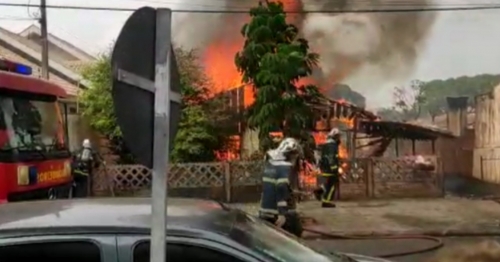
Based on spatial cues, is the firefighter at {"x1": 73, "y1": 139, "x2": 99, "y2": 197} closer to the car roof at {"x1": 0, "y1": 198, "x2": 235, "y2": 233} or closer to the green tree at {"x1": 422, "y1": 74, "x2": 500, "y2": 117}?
the car roof at {"x1": 0, "y1": 198, "x2": 235, "y2": 233}

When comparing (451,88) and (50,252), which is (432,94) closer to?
(451,88)

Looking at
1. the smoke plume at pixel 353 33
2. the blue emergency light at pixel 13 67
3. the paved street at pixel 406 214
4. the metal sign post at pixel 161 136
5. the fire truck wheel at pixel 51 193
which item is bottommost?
the paved street at pixel 406 214

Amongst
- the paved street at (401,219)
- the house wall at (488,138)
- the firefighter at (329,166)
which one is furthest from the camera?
the house wall at (488,138)

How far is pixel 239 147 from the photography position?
21.3 metres

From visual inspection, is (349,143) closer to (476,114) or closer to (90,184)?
(476,114)

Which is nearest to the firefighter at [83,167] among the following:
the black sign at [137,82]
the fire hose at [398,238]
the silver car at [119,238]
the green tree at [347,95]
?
the fire hose at [398,238]

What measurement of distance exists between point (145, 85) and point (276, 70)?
1310 centimetres

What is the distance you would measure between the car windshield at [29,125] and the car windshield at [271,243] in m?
4.93

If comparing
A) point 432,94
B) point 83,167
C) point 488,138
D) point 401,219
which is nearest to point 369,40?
point 432,94

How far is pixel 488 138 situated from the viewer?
22969mm

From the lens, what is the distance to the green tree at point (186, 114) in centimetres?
1909

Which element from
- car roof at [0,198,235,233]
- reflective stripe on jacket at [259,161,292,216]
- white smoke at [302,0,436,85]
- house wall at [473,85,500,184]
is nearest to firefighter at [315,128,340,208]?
reflective stripe on jacket at [259,161,292,216]

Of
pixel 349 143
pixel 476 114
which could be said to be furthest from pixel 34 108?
pixel 476 114

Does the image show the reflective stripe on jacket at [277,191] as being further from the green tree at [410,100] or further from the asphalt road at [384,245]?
the green tree at [410,100]
